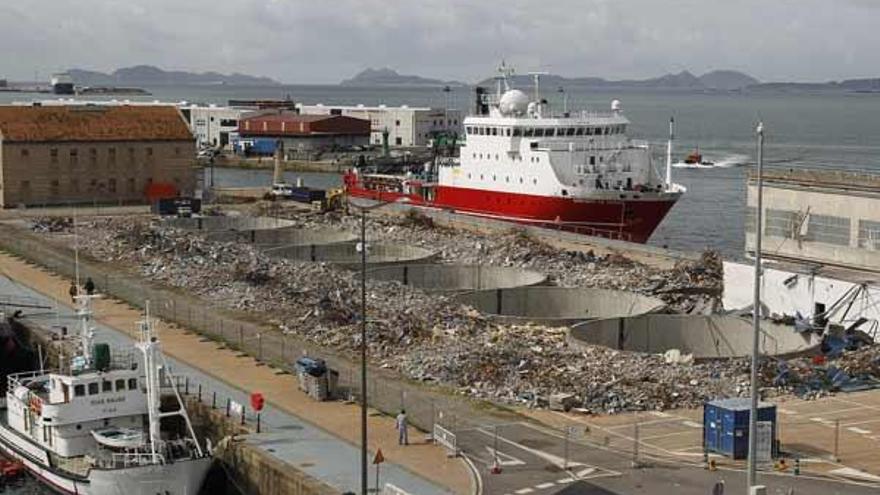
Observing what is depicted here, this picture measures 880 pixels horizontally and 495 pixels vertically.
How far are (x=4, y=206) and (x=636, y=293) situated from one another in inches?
1419

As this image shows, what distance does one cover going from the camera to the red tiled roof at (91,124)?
6222 centimetres

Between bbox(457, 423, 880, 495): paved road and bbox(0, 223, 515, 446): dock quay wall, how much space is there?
1.76 meters

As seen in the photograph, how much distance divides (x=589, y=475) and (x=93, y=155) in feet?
156

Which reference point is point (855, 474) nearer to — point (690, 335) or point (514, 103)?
point (690, 335)

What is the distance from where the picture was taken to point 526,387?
25.8 metres

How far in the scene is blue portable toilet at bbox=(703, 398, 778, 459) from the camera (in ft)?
68.5

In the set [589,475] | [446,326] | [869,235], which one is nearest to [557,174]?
[869,235]

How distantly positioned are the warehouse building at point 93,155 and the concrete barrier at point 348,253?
18357 millimetres

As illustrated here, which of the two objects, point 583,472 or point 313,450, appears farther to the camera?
point 313,450

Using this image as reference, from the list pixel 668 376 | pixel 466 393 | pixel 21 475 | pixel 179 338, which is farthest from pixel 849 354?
pixel 21 475

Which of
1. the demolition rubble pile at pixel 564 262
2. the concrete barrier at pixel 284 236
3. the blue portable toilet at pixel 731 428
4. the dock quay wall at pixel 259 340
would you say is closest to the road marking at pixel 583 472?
the blue portable toilet at pixel 731 428

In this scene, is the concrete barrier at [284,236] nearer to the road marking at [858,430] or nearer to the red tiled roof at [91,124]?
the red tiled roof at [91,124]

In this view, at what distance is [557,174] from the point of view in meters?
59.1

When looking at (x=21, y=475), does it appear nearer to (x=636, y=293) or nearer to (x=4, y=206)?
(x=636, y=293)
